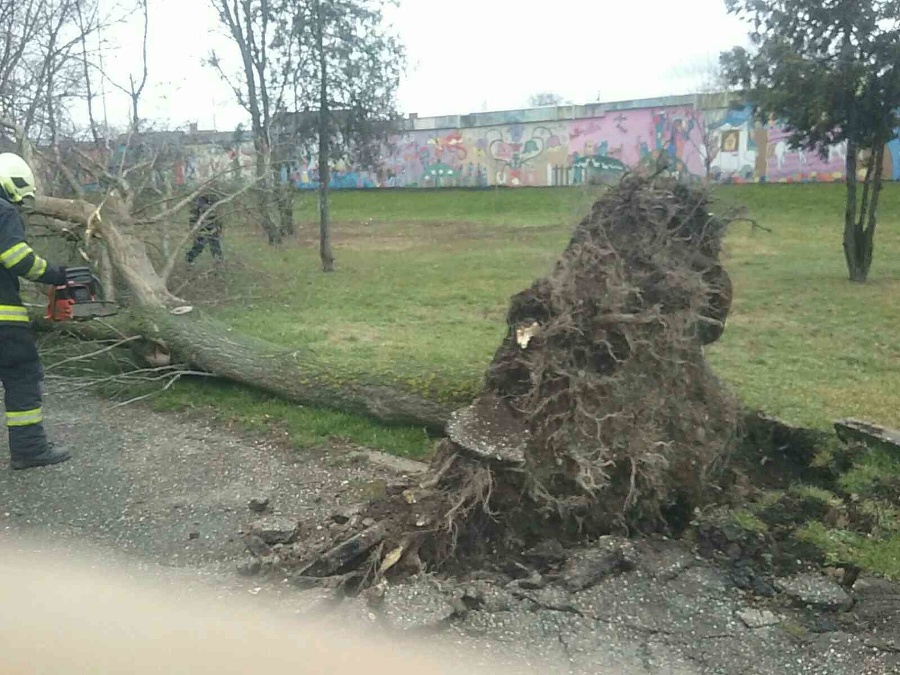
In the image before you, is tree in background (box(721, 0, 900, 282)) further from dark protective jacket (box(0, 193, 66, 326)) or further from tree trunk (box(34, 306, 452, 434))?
dark protective jacket (box(0, 193, 66, 326))

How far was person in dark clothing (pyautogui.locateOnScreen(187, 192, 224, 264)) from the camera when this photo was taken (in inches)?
400

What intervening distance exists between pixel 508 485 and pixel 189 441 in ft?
9.19

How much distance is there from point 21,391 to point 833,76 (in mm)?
10475

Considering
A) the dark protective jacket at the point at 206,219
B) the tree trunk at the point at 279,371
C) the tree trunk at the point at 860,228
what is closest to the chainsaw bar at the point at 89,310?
the tree trunk at the point at 279,371

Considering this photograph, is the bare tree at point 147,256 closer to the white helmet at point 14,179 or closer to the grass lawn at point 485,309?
the grass lawn at point 485,309

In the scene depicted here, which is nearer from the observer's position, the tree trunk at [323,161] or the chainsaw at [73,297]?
the chainsaw at [73,297]

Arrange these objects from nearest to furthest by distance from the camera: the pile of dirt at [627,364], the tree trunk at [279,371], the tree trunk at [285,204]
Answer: the pile of dirt at [627,364] → the tree trunk at [279,371] → the tree trunk at [285,204]

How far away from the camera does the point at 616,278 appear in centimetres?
475

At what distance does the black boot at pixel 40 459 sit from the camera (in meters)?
5.56

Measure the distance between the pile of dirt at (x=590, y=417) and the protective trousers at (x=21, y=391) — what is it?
2.45 metres

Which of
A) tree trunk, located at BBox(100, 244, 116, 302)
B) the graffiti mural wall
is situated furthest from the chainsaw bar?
the graffiti mural wall

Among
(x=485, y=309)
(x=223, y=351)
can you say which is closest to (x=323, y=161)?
(x=485, y=309)

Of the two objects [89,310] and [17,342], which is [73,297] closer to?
[89,310]

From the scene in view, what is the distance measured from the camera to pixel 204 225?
10109mm
